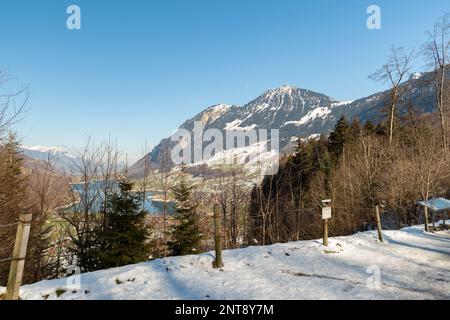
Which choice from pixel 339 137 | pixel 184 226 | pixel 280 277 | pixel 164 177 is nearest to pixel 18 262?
pixel 280 277

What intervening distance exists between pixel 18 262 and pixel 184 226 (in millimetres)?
14735

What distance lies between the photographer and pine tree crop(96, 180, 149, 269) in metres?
13.5

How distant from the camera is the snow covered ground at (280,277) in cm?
570

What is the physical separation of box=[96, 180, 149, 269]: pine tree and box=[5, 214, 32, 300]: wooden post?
8566 millimetres

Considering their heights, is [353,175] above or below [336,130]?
below

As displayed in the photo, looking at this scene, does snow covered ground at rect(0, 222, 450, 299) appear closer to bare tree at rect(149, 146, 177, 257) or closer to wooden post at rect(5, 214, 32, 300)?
wooden post at rect(5, 214, 32, 300)

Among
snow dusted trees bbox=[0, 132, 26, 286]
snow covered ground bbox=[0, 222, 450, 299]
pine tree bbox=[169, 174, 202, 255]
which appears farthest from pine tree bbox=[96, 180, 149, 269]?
snow covered ground bbox=[0, 222, 450, 299]

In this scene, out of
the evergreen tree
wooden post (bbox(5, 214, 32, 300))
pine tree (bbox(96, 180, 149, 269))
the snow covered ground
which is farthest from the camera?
the evergreen tree

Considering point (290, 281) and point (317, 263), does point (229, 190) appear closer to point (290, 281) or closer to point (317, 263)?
point (317, 263)

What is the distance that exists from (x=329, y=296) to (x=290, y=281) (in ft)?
3.68

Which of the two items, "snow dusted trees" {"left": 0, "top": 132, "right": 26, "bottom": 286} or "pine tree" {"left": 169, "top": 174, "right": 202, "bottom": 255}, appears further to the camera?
"pine tree" {"left": 169, "top": 174, "right": 202, "bottom": 255}

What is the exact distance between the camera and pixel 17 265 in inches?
205
